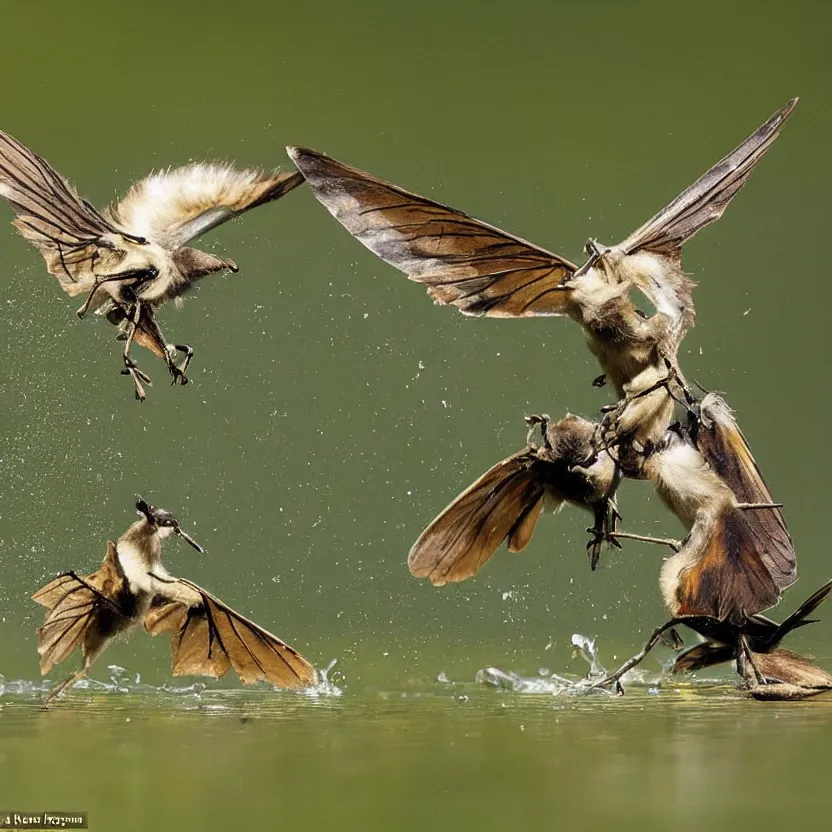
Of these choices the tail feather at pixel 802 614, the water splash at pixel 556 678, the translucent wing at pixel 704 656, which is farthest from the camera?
the water splash at pixel 556 678

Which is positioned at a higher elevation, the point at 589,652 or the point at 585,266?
the point at 585,266

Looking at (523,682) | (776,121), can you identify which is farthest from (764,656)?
(776,121)

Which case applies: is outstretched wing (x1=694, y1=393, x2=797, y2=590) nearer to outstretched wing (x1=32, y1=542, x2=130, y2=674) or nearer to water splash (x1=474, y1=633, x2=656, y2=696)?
water splash (x1=474, y1=633, x2=656, y2=696)

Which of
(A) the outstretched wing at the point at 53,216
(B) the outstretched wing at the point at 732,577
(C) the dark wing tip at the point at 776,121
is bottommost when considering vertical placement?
(B) the outstretched wing at the point at 732,577

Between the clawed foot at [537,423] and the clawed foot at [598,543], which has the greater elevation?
the clawed foot at [537,423]

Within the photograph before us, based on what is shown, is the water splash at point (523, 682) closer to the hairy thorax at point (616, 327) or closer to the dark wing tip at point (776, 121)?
the hairy thorax at point (616, 327)

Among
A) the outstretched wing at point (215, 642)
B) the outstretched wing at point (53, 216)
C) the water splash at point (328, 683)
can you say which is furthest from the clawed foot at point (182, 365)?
the water splash at point (328, 683)

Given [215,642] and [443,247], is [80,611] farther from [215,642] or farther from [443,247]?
[443,247]
